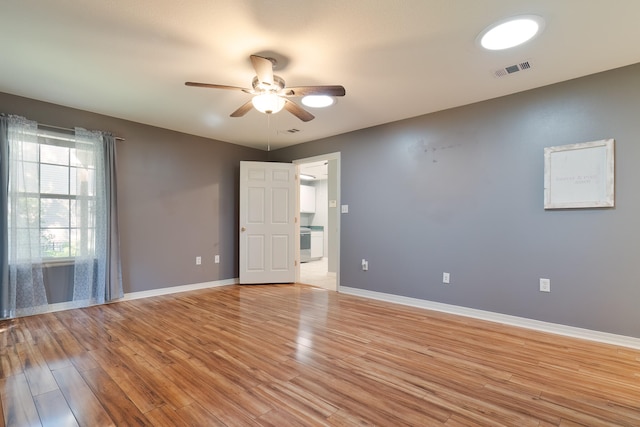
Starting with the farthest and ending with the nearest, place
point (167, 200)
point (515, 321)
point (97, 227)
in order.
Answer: point (167, 200) < point (97, 227) < point (515, 321)

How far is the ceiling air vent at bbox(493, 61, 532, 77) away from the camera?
252cm

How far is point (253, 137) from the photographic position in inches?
191

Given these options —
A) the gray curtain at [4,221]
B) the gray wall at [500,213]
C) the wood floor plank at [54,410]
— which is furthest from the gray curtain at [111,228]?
the gray wall at [500,213]

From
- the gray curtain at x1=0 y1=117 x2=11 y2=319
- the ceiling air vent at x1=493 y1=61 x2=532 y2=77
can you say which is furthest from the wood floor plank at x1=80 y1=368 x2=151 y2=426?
the ceiling air vent at x1=493 y1=61 x2=532 y2=77

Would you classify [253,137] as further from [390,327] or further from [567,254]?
[567,254]

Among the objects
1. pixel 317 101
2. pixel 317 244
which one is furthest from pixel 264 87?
pixel 317 244

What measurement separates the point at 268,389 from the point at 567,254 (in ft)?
9.54

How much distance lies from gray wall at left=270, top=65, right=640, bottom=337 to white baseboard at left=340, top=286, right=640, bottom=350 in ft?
0.18

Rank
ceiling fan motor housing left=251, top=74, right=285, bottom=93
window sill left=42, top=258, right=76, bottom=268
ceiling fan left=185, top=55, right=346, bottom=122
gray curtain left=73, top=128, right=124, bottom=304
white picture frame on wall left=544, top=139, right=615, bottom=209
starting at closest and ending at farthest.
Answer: ceiling fan left=185, top=55, right=346, bottom=122 < ceiling fan motor housing left=251, top=74, right=285, bottom=93 < white picture frame on wall left=544, top=139, right=615, bottom=209 < window sill left=42, top=258, right=76, bottom=268 < gray curtain left=73, top=128, right=124, bottom=304

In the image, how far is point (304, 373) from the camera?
6.72ft

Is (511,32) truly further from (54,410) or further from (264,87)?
(54,410)

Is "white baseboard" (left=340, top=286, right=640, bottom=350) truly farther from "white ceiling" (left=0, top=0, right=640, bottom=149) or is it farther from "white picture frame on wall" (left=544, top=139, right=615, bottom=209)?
"white ceiling" (left=0, top=0, right=640, bottom=149)

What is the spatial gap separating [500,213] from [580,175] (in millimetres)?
736

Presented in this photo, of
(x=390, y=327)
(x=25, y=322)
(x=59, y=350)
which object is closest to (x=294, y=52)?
(x=390, y=327)
